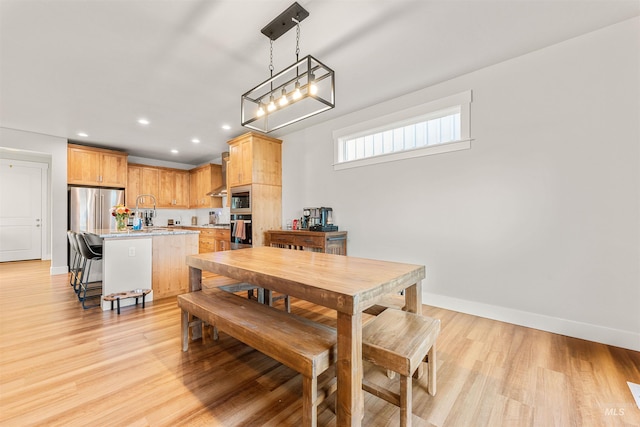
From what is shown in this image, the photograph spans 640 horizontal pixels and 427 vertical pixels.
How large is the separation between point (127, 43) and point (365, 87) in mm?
2366

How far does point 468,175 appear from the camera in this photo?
112 inches

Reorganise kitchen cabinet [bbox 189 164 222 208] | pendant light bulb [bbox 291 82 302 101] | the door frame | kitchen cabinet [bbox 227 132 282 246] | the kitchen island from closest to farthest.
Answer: pendant light bulb [bbox 291 82 302 101]
the kitchen island
kitchen cabinet [bbox 227 132 282 246]
the door frame
kitchen cabinet [bbox 189 164 222 208]

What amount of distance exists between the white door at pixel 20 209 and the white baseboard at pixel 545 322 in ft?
28.3

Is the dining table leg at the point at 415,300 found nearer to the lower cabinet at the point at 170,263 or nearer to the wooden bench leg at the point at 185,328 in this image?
the wooden bench leg at the point at 185,328

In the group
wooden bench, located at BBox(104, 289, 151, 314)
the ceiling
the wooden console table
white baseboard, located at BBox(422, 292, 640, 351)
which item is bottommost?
white baseboard, located at BBox(422, 292, 640, 351)

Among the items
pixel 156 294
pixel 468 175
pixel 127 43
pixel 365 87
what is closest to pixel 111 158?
pixel 156 294

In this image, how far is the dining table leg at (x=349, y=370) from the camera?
3.80 feet

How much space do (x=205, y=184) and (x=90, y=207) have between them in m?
2.25

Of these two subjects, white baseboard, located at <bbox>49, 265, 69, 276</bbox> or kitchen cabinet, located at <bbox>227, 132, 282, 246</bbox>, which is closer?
kitchen cabinet, located at <bbox>227, 132, 282, 246</bbox>

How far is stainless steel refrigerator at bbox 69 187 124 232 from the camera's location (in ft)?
16.4

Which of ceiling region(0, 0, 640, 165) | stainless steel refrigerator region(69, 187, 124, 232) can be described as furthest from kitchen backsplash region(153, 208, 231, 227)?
ceiling region(0, 0, 640, 165)

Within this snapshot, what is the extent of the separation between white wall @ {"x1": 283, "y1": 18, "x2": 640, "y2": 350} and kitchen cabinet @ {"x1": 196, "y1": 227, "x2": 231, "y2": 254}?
11.0 ft

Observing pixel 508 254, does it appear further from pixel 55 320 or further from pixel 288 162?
pixel 55 320

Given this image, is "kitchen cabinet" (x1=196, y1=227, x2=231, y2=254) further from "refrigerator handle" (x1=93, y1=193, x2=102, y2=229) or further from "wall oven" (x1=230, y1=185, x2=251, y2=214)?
"refrigerator handle" (x1=93, y1=193, x2=102, y2=229)
